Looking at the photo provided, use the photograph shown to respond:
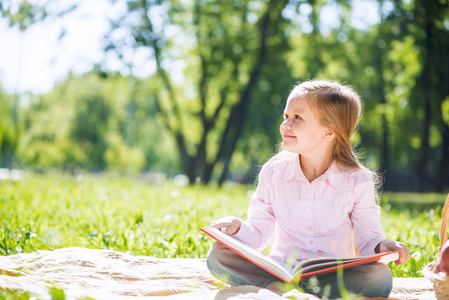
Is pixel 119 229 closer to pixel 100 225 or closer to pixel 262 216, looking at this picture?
pixel 100 225

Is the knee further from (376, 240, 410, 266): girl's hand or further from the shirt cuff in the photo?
the shirt cuff

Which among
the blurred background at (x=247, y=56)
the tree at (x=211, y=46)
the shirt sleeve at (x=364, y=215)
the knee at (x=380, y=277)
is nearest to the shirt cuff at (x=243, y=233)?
the shirt sleeve at (x=364, y=215)

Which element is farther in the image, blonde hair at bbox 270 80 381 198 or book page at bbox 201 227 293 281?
blonde hair at bbox 270 80 381 198

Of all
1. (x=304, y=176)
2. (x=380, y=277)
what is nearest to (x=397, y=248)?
(x=380, y=277)

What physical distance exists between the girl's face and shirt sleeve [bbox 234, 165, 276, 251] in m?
0.28

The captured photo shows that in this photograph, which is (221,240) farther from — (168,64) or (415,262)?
(168,64)

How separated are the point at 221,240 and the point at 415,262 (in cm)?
191

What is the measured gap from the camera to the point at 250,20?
1567 centimetres

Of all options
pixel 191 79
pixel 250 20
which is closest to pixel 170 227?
pixel 250 20

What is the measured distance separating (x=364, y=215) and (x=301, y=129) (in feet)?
1.93

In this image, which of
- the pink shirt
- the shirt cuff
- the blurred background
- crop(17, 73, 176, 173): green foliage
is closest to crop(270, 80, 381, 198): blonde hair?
the pink shirt

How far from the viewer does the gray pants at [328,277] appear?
2242mm

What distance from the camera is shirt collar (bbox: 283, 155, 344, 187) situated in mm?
2688

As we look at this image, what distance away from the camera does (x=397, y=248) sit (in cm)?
230
